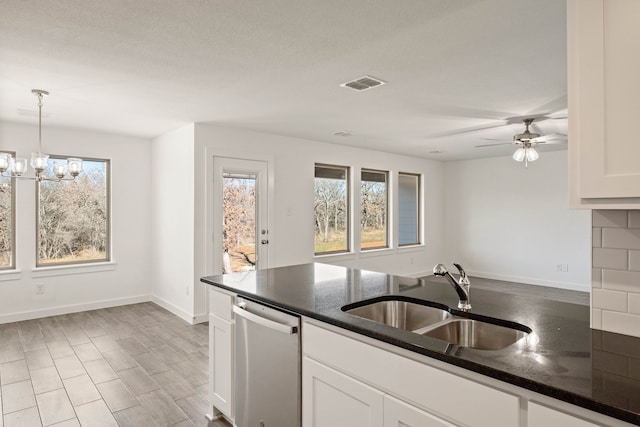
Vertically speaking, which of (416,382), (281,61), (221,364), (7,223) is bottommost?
(221,364)

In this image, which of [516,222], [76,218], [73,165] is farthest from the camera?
[516,222]

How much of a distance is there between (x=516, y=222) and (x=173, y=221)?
616 cm

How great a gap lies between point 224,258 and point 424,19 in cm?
373

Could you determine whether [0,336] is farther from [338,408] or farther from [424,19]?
[424,19]

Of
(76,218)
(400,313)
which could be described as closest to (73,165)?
(76,218)

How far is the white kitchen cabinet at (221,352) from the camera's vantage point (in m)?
2.27

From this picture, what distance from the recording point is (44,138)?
15.7 feet

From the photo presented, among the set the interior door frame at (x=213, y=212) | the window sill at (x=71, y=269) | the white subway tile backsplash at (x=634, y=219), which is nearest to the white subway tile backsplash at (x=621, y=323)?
the white subway tile backsplash at (x=634, y=219)

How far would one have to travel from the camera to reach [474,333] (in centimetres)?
168

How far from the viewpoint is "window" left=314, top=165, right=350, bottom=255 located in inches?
239

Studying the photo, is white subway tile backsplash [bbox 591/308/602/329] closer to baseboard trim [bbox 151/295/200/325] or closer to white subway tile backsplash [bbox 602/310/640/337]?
white subway tile backsplash [bbox 602/310/640/337]

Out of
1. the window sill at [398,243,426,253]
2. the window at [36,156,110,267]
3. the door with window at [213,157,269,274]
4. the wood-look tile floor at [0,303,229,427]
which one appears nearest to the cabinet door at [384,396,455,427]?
the wood-look tile floor at [0,303,229,427]

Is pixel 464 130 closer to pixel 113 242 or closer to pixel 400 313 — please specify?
pixel 400 313

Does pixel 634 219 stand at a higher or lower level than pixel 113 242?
higher
